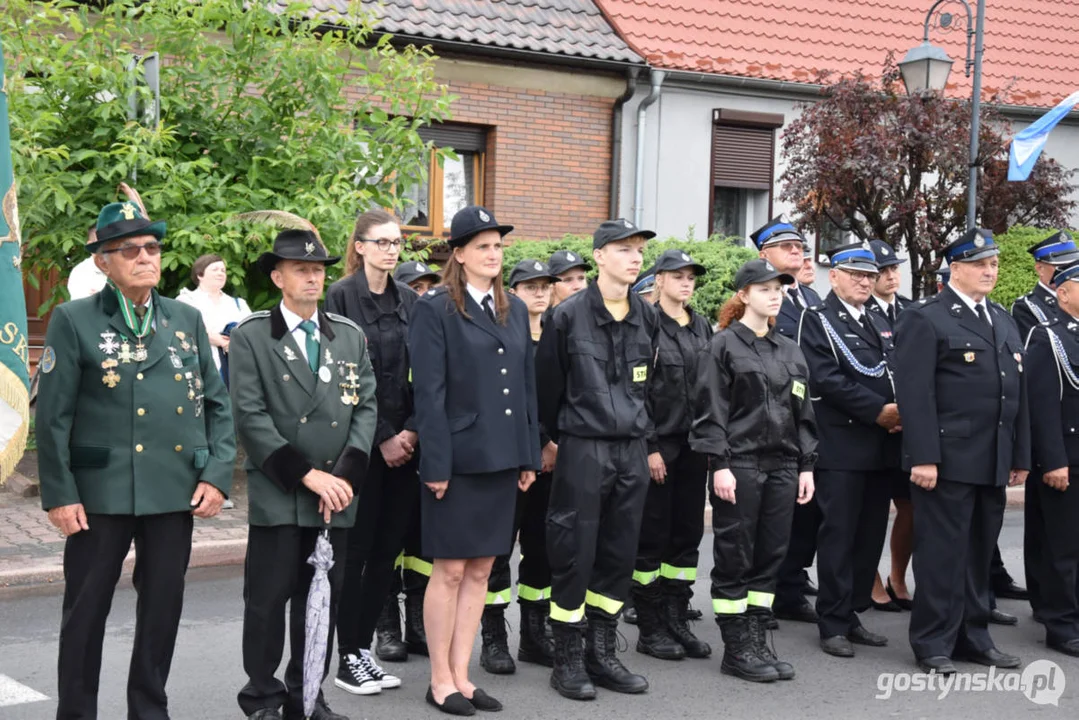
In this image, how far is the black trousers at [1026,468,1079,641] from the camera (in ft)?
23.7

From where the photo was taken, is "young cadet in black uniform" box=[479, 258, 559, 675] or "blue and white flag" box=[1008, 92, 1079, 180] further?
"blue and white flag" box=[1008, 92, 1079, 180]

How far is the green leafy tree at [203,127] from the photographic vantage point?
970 centimetres

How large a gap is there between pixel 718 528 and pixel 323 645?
225 centimetres

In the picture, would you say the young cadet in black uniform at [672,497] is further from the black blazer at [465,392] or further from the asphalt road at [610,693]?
the black blazer at [465,392]

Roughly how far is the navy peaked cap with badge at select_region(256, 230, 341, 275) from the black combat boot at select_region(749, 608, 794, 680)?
2881 millimetres

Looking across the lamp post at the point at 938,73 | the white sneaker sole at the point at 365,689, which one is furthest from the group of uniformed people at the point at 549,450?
the lamp post at the point at 938,73

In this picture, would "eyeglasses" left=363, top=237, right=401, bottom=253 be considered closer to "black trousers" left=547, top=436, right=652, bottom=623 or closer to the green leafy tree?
"black trousers" left=547, top=436, right=652, bottom=623

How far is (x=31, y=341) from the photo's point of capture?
14219 mm

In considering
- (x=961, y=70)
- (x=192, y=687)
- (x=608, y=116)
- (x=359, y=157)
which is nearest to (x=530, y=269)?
(x=192, y=687)

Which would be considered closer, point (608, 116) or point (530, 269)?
point (530, 269)

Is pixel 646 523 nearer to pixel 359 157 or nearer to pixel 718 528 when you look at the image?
pixel 718 528

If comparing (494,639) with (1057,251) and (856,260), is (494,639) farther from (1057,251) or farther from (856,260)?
(1057,251)

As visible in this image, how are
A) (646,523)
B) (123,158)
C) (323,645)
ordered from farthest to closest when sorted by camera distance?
1. (123,158)
2. (646,523)
3. (323,645)

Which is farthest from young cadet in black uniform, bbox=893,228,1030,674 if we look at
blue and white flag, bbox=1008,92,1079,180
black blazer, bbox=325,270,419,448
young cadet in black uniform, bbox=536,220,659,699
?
blue and white flag, bbox=1008,92,1079,180
